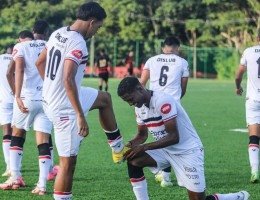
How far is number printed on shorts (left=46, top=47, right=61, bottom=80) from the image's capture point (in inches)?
322

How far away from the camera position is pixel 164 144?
8.25 metres

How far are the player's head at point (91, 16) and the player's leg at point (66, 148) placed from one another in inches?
36.5

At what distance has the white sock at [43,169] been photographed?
33.4ft

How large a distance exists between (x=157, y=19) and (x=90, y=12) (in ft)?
201

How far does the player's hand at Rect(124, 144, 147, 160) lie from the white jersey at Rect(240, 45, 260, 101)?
3826mm

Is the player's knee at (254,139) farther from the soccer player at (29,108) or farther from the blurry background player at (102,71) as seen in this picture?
the blurry background player at (102,71)

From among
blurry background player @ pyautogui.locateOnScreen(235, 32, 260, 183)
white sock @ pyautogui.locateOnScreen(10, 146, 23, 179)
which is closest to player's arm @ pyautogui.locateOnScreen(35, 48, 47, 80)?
white sock @ pyautogui.locateOnScreen(10, 146, 23, 179)

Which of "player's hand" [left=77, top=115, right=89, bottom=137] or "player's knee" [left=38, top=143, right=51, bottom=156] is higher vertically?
"player's hand" [left=77, top=115, right=89, bottom=137]

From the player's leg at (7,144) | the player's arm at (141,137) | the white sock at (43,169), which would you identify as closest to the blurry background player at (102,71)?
the player's leg at (7,144)

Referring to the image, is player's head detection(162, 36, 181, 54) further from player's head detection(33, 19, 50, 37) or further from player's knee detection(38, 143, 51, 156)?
player's knee detection(38, 143, 51, 156)

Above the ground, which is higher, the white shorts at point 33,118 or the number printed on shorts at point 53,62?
the number printed on shorts at point 53,62

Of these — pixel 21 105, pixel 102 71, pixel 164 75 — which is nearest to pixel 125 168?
pixel 164 75

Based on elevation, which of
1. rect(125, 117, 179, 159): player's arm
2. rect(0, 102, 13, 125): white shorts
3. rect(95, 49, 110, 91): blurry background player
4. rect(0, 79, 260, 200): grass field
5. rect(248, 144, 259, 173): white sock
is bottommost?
rect(95, 49, 110, 91): blurry background player

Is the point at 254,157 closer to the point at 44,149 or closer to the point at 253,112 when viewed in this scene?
the point at 253,112
